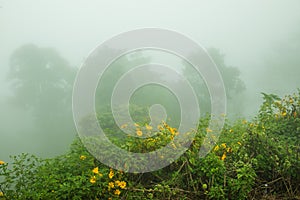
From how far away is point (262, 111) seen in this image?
4047 mm

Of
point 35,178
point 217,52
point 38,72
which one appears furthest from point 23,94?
point 35,178

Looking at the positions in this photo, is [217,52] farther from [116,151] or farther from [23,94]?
[116,151]

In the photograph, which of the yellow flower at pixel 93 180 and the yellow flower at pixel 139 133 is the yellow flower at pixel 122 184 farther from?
the yellow flower at pixel 139 133

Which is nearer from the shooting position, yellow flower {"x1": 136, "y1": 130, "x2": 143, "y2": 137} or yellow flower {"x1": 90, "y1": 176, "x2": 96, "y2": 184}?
yellow flower {"x1": 90, "y1": 176, "x2": 96, "y2": 184}

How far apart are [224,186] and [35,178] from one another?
186 cm

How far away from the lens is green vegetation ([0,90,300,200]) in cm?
261

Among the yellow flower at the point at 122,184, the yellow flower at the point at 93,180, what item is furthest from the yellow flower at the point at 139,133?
the yellow flower at the point at 93,180

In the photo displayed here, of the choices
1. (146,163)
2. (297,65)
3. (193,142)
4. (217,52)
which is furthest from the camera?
(297,65)

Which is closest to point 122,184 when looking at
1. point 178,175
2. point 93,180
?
point 93,180

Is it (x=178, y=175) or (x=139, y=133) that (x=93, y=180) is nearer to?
(x=139, y=133)

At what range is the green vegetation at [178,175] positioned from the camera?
103 inches

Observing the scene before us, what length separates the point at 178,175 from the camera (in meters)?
2.81

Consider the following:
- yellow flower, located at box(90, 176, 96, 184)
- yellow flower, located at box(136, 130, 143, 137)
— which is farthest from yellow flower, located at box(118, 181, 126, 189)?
yellow flower, located at box(136, 130, 143, 137)

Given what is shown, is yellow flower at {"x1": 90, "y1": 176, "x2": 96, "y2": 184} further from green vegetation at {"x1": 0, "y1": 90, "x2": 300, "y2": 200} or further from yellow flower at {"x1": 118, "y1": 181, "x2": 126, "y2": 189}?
yellow flower at {"x1": 118, "y1": 181, "x2": 126, "y2": 189}
